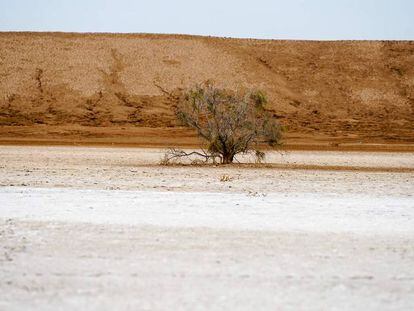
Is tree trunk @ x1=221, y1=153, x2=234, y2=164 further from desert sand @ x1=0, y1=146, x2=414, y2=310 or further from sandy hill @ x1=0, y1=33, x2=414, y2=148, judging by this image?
sandy hill @ x1=0, y1=33, x2=414, y2=148

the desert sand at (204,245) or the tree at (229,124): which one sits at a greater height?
the tree at (229,124)

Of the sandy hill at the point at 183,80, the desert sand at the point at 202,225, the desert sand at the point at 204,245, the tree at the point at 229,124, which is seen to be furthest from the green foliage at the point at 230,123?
the sandy hill at the point at 183,80

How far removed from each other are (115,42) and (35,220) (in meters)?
66.1

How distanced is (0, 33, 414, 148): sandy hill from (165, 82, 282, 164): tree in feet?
64.4

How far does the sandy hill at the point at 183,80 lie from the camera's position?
52906 millimetres

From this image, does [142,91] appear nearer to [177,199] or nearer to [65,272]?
[177,199]

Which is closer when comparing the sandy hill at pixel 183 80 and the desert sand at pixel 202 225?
the desert sand at pixel 202 225

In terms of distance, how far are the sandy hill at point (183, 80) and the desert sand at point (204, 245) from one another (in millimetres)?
31163

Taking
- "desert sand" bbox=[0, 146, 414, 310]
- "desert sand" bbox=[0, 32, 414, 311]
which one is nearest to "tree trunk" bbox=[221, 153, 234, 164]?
"desert sand" bbox=[0, 32, 414, 311]

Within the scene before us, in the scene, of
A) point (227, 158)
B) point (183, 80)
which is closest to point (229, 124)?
point (227, 158)

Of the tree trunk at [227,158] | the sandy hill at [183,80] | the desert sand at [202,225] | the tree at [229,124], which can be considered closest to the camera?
the desert sand at [202,225]

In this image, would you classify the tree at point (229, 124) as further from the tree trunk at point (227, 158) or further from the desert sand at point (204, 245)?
the desert sand at point (204, 245)

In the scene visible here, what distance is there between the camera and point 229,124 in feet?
83.9

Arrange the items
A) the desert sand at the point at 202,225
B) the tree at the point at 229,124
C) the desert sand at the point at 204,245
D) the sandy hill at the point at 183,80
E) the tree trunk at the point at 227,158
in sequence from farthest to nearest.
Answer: the sandy hill at the point at 183,80
the tree trunk at the point at 227,158
the tree at the point at 229,124
the desert sand at the point at 202,225
the desert sand at the point at 204,245
